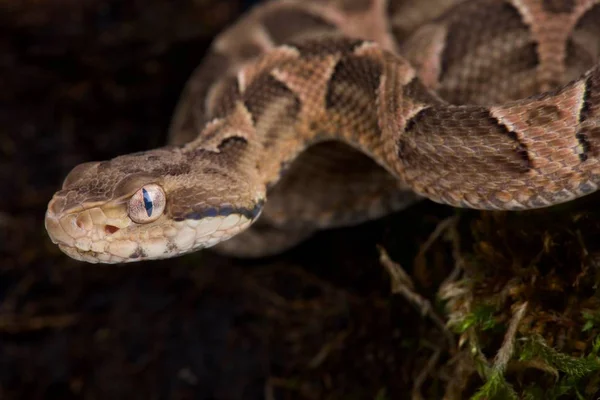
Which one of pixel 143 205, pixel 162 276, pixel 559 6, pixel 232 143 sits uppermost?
pixel 559 6

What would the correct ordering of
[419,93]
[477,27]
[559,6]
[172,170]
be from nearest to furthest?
1. [172,170]
2. [419,93]
3. [559,6]
4. [477,27]

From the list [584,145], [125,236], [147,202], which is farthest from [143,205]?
[584,145]

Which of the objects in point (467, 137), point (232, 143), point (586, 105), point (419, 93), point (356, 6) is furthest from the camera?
point (356, 6)

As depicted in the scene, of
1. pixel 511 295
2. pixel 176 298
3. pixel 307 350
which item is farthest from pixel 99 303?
pixel 511 295

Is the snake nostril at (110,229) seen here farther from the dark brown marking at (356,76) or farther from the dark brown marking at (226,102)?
the dark brown marking at (356,76)

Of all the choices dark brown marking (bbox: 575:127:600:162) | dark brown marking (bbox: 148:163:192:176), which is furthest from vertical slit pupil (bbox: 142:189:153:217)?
dark brown marking (bbox: 575:127:600:162)

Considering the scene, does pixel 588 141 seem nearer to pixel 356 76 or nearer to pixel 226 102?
pixel 356 76

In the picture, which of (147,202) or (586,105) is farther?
(147,202)
